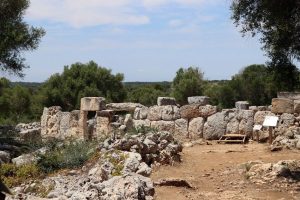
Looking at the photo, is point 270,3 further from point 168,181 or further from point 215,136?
point 215,136

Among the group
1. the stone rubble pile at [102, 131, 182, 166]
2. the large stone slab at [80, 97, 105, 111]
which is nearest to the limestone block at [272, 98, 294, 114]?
the stone rubble pile at [102, 131, 182, 166]

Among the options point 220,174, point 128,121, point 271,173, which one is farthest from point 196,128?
point 271,173

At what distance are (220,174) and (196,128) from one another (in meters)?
6.24

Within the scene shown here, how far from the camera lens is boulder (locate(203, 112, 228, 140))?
18.2m

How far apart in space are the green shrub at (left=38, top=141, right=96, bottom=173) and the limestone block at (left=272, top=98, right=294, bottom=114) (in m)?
8.19

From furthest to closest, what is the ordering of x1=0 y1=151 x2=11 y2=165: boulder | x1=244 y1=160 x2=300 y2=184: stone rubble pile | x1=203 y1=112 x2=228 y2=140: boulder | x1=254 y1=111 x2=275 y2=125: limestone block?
x1=203 y1=112 x2=228 y2=140: boulder
x1=254 y1=111 x2=275 y2=125: limestone block
x1=0 y1=151 x2=11 y2=165: boulder
x1=244 y1=160 x2=300 y2=184: stone rubble pile

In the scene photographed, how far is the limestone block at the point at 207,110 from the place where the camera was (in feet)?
60.9

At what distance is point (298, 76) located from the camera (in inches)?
497

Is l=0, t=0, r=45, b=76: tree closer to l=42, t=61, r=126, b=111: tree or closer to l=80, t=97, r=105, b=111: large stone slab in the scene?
l=80, t=97, r=105, b=111: large stone slab

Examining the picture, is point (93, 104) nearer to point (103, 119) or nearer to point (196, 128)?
point (103, 119)

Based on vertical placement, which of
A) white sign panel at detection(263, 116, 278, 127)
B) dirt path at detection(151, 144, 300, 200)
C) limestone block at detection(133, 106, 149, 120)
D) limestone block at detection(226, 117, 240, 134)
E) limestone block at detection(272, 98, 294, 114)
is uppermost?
limestone block at detection(272, 98, 294, 114)

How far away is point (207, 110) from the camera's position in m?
18.6

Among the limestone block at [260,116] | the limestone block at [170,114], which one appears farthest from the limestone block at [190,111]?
the limestone block at [260,116]

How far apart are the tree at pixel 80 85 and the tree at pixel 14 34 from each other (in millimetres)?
25356
